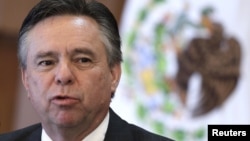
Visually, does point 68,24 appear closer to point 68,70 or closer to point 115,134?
point 68,70

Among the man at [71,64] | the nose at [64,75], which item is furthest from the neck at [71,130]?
the nose at [64,75]

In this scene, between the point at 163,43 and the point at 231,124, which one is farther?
the point at 163,43

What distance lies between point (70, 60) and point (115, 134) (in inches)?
8.2

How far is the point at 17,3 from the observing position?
1.78 m

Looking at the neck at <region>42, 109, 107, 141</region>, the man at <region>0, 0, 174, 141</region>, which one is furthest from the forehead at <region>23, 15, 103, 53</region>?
the neck at <region>42, 109, 107, 141</region>

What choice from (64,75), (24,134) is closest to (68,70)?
(64,75)

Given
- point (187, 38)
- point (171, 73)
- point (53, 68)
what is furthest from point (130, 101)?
point (53, 68)

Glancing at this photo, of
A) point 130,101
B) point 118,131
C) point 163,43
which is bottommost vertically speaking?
point 118,131

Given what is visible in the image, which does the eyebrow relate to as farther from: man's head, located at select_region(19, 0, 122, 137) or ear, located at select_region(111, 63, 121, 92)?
ear, located at select_region(111, 63, 121, 92)

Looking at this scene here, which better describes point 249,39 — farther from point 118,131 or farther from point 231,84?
point 118,131

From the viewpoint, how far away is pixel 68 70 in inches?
38.8

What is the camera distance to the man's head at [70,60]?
100 cm

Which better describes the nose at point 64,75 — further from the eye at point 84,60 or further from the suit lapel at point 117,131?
the suit lapel at point 117,131

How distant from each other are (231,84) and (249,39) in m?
0.16
